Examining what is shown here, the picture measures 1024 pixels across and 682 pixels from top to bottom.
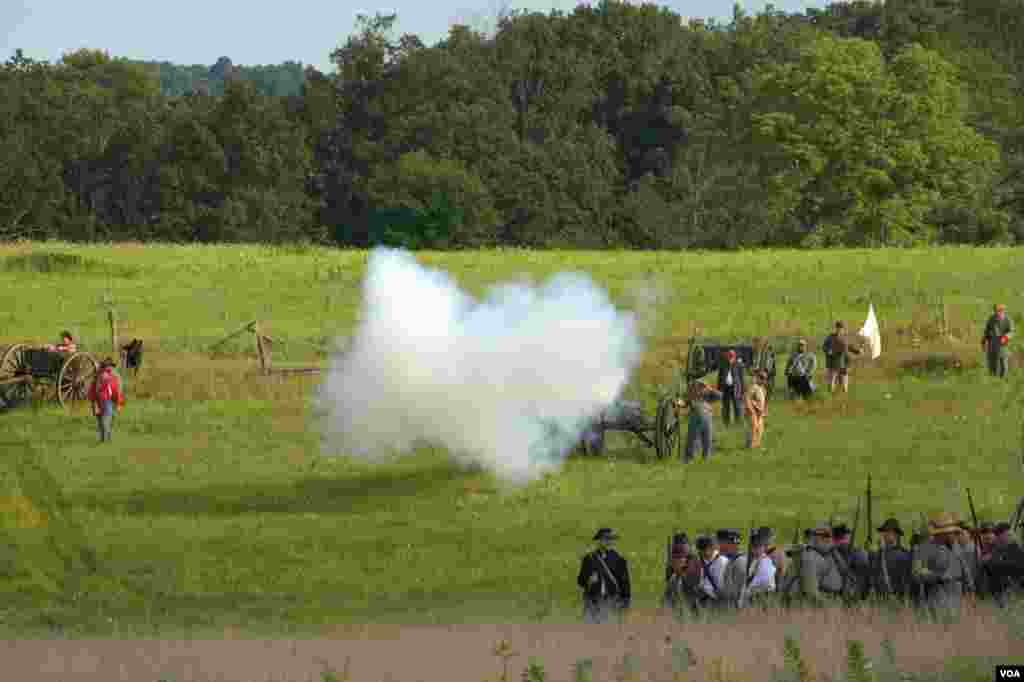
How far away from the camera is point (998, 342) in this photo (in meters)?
44.2

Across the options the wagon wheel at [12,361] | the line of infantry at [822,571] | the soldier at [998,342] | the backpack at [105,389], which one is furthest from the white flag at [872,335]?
the line of infantry at [822,571]

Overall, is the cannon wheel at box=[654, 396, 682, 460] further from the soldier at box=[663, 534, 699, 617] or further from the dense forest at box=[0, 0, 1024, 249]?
the dense forest at box=[0, 0, 1024, 249]

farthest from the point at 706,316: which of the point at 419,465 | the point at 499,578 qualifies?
the point at 499,578

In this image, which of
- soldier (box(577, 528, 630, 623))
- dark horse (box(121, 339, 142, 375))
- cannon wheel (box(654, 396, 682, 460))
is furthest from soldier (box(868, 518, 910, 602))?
dark horse (box(121, 339, 142, 375))

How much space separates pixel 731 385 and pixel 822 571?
18998 mm

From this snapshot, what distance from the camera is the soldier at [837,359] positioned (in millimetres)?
42562

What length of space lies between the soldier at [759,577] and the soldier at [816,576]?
195mm

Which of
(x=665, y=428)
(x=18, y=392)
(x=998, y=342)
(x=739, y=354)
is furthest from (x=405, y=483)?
(x=998, y=342)

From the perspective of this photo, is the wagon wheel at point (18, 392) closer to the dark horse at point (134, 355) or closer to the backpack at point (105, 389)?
Result: the dark horse at point (134, 355)

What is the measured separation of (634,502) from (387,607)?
720 centimetres

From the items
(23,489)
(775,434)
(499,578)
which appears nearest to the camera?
(499,578)

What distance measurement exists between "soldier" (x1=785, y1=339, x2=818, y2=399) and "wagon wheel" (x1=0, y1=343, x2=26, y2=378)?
16.2 metres

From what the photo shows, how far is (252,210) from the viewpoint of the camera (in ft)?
311

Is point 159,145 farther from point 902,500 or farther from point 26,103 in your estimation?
point 902,500
